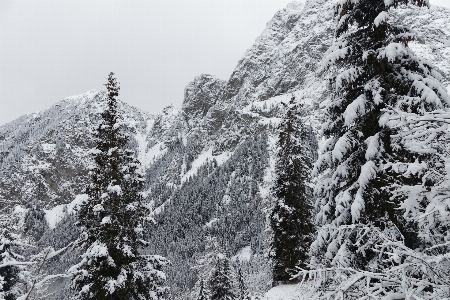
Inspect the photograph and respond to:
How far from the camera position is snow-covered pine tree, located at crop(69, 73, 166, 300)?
12.0 m

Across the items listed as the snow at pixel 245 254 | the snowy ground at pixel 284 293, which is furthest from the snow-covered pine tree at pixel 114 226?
the snow at pixel 245 254

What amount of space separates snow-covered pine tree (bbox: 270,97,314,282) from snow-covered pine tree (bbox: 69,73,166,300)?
8945 mm

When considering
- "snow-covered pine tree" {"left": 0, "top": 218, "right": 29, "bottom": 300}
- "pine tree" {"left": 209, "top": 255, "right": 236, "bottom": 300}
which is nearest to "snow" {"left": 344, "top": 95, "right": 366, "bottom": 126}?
"snow-covered pine tree" {"left": 0, "top": 218, "right": 29, "bottom": 300}

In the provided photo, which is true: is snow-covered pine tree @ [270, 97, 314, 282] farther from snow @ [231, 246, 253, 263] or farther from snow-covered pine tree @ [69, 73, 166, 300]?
snow @ [231, 246, 253, 263]

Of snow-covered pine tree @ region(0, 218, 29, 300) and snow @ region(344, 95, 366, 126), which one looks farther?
snow-covered pine tree @ region(0, 218, 29, 300)

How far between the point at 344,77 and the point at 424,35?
6.21 ft

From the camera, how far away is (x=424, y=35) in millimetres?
7590

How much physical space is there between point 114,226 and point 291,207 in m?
11.1

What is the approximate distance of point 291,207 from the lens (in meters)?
20.1

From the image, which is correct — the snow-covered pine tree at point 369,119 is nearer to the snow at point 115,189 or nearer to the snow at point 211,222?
the snow at point 115,189

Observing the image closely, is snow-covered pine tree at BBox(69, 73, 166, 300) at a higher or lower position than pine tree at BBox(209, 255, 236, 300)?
higher

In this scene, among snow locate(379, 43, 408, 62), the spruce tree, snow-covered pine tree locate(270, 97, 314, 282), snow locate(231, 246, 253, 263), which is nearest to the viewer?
snow locate(379, 43, 408, 62)

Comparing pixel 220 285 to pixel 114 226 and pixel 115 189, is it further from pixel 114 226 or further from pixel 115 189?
pixel 115 189

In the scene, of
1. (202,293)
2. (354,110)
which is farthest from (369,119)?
(202,293)
